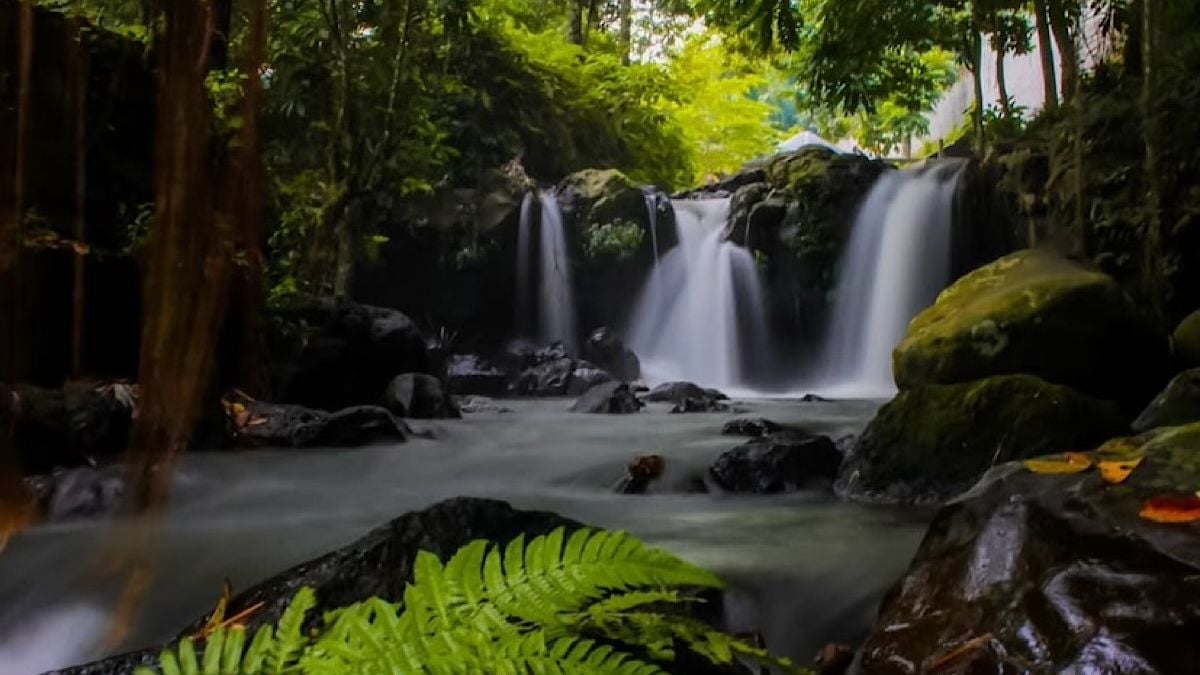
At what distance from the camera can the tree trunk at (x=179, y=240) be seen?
2.22 metres

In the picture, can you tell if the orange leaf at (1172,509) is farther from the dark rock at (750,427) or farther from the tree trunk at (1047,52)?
the tree trunk at (1047,52)

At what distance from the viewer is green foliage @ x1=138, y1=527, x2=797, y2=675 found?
117 cm

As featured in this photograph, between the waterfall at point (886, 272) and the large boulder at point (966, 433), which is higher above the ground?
the waterfall at point (886, 272)

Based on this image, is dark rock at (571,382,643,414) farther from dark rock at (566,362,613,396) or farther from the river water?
dark rock at (566,362,613,396)

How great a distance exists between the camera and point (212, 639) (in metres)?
1.24

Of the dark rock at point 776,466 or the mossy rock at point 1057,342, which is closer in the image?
the dark rock at point 776,466

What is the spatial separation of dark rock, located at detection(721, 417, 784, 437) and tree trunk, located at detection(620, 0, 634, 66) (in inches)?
537

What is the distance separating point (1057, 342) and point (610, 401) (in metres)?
4.40

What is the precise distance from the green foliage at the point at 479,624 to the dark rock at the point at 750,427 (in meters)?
5.74

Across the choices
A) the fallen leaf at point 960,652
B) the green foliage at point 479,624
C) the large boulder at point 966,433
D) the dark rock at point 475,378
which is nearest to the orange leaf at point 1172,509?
the fallen leaf at point 960,652

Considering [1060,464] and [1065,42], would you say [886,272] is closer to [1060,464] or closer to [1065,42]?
[1065,42]

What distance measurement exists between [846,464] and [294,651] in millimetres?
4140

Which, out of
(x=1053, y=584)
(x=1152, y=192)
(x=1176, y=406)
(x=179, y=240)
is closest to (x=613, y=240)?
(x=1152, y=192)

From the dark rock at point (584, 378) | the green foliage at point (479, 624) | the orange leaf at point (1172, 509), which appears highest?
the dark rock at point (584, 378)
